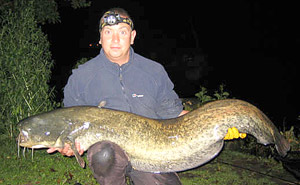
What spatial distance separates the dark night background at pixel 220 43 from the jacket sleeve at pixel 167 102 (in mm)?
13610

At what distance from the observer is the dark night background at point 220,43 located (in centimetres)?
2130

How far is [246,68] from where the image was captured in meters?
27.5

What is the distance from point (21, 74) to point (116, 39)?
9.97 feet

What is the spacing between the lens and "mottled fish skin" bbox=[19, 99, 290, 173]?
8.87ft

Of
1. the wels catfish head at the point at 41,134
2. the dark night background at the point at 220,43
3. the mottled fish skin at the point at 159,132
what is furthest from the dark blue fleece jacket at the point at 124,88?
the dark night background at the point at 220,43

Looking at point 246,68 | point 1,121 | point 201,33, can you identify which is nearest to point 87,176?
point 1,121

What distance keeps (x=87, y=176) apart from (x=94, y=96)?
142 cm

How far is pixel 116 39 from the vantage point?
320cm

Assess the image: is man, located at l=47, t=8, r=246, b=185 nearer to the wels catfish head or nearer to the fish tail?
the wels catfish head

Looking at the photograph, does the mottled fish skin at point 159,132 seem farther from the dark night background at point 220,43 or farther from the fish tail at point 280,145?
the dark night background at point 220,43

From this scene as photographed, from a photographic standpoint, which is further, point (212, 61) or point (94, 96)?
A: point (212, 61)

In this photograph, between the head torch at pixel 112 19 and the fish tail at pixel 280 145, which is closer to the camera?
the fish tail at pixel 280 145

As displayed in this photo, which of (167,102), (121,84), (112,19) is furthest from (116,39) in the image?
(167,102)

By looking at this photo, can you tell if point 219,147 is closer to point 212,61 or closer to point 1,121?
point 1,121
